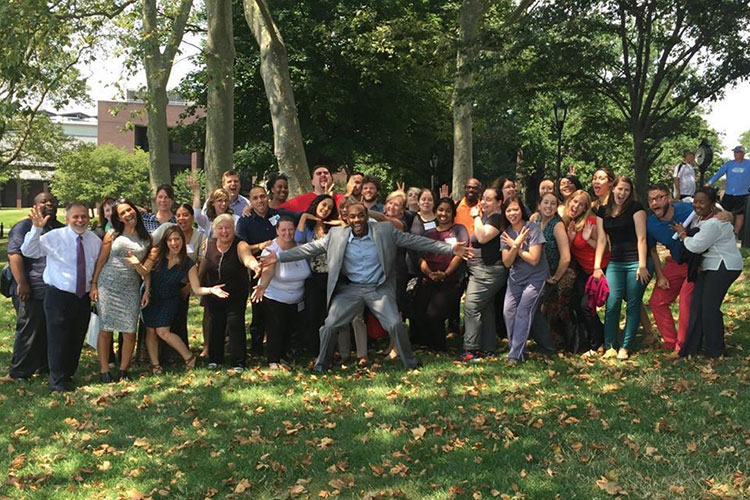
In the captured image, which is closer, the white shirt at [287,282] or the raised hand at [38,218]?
the raised hand at [38,218]

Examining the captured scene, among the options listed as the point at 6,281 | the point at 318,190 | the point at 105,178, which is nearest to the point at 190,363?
the point at 6,281

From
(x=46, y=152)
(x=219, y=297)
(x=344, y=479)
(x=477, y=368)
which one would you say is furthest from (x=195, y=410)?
(x=46, y=152)

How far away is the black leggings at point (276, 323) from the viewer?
8.15m

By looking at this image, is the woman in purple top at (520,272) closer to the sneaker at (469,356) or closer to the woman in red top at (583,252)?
the sneaker at (469,356)

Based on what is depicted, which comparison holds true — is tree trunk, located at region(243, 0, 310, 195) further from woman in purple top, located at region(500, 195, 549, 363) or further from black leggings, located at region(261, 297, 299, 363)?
woman in purple top, located at region(500, 195, 549, 363)

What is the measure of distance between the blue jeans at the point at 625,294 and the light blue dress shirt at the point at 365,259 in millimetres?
2738

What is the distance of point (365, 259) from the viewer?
7.91 metres

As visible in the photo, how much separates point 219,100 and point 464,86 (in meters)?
6.53

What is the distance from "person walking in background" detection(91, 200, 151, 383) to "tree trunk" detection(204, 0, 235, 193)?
6.24m

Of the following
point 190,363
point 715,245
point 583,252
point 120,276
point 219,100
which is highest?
point 219,100

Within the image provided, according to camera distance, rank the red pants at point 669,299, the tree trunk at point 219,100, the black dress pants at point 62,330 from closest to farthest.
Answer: the black dress pants at point 62,330 → the red pants at point 669,299 → the tree trunk at point 219,100

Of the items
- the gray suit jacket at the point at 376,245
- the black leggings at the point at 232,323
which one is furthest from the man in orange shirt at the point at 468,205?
→ the black leggings at the point at 232,323

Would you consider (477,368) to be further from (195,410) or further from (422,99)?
(422,99)

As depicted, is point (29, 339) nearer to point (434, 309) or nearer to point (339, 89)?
point (434, 309)
